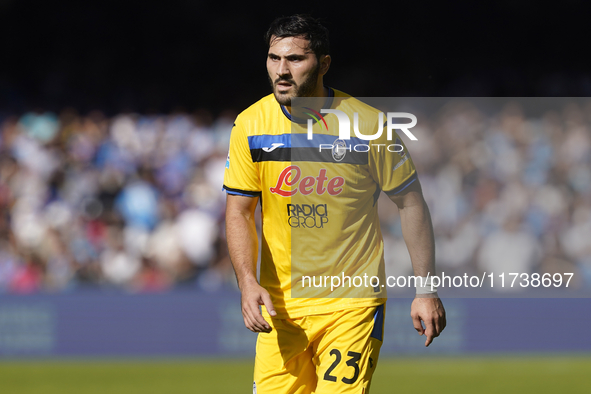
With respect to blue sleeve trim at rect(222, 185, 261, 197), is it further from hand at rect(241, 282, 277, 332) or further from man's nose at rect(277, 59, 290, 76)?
man's nose at rect(277, 59, 290, 76)

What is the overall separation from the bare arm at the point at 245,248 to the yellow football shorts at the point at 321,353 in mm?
299

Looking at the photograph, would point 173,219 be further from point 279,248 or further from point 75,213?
point 279,248

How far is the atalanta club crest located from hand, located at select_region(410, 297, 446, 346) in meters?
0.86

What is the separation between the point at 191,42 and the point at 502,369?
8370 millimetres

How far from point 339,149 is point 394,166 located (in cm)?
30

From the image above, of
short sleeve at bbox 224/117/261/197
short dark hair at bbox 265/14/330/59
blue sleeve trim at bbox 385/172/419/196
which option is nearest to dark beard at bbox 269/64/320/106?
short dark hair at bbox 265/14/330/59

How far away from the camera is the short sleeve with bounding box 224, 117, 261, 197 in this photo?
13.0ft

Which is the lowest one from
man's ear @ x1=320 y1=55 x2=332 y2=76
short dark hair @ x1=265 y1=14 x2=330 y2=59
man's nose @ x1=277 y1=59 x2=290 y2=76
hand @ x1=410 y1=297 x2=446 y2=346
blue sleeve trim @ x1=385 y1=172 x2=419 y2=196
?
hand @ x1=410 y1=297 x2=446 y2=346

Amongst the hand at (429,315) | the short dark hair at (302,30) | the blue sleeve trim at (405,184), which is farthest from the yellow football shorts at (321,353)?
the short dark hair at (302,30)

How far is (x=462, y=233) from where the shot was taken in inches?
343

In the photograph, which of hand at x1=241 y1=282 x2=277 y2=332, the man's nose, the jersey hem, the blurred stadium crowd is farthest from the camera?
the blurred stadium crowd

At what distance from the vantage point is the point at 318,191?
13.0 feet

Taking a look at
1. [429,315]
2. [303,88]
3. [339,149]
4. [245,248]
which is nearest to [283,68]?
[303,88]

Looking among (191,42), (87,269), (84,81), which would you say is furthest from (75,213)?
(191,42)
